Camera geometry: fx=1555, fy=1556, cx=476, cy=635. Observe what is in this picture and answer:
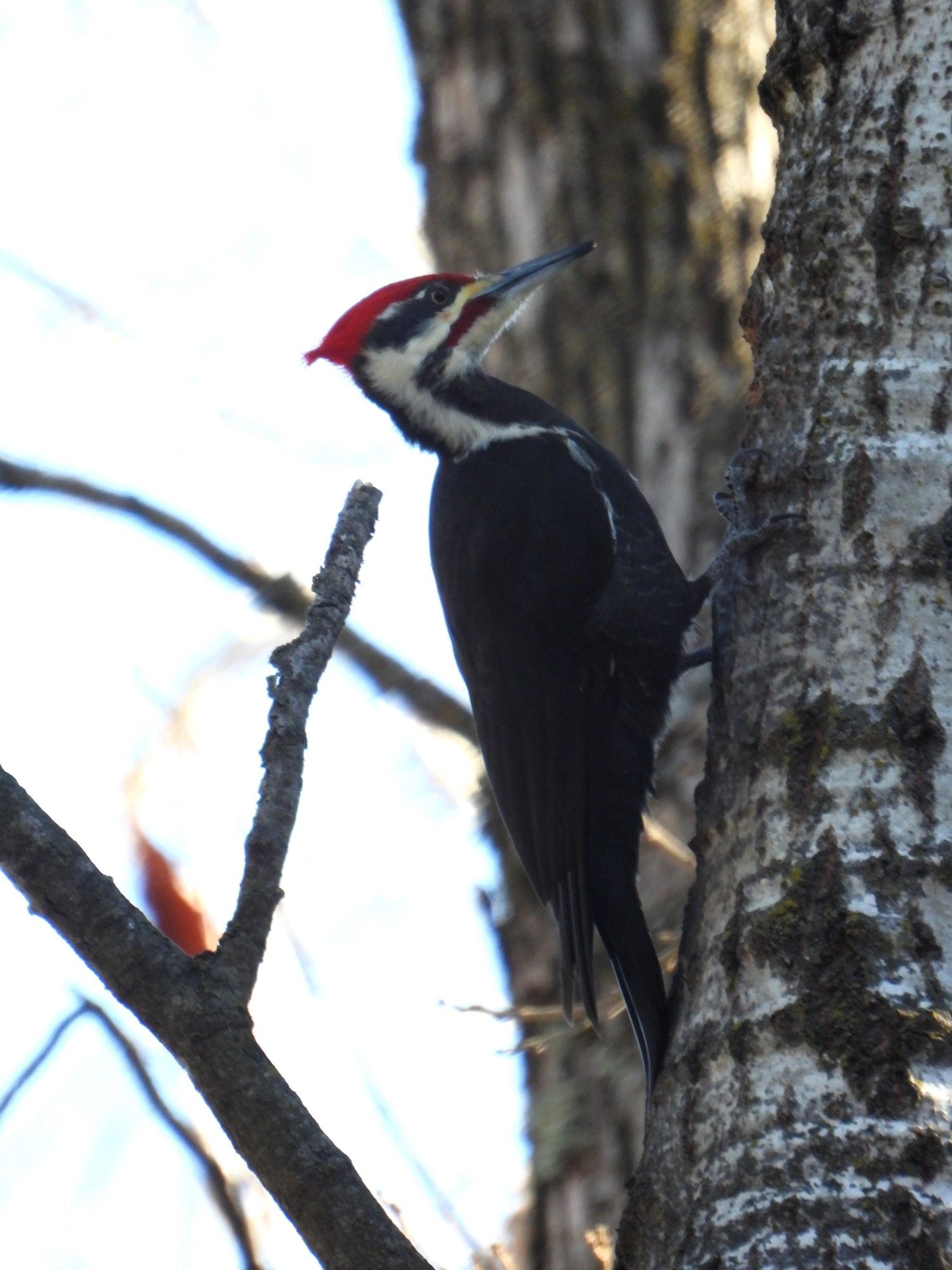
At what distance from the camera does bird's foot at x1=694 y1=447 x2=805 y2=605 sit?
2.38 metres

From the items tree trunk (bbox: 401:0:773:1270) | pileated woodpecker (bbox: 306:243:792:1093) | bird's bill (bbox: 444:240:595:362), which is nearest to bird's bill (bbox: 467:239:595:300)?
bird's bill (bbox: 444:240:595:362)

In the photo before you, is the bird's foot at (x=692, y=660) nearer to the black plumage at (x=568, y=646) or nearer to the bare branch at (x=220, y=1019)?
the black plumage at (x=568, y=646)

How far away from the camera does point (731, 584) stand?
2664mm

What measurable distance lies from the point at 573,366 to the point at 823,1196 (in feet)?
9.29

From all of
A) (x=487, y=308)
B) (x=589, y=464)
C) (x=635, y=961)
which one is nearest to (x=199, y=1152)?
(x=635, y=961)

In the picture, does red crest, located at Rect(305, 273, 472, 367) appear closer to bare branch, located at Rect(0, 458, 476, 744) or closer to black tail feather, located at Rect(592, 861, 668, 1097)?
bare branch, located at Rect(0, 458, 476, 744)

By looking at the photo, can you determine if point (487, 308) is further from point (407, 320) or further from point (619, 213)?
point (619, 213)

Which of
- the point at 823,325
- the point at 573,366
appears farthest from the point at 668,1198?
the point at 573,366

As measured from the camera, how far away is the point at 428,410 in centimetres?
396

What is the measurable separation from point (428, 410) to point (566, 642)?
0.89 metres

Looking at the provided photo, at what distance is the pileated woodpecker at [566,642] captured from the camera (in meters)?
3.15

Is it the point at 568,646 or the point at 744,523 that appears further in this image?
the point at 568,646

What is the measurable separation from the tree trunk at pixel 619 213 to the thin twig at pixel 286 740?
1.58 metres

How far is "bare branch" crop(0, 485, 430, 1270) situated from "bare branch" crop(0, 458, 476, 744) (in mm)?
2344
